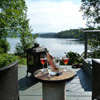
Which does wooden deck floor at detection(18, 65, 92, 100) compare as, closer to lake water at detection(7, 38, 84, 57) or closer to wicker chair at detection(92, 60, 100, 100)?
wicker chair at detection(92, 60, 100, 100)

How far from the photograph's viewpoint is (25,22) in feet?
39.5

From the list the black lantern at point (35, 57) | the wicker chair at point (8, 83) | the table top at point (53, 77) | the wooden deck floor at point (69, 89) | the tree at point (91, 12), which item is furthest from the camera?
the tree at point (91, 12)

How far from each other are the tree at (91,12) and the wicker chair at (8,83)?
1059cm

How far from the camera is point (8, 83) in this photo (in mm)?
1469

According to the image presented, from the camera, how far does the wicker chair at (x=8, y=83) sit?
1.39 meters

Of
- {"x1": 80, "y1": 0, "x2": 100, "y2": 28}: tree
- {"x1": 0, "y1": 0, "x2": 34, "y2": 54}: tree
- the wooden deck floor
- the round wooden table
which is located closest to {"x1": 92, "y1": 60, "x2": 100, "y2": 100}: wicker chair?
the round wooden table

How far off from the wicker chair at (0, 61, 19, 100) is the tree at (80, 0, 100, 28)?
34.8 feet

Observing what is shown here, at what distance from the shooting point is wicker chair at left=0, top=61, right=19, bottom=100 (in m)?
1.39

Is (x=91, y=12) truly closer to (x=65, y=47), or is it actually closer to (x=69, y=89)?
(x=65, y=47)

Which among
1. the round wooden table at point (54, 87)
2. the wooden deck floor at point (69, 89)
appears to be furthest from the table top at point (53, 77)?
the wooden deck floor at point (69, 89)

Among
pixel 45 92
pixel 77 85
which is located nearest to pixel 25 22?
pixel 77 85

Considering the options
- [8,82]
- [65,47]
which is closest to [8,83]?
[8,82]

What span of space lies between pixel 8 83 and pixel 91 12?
1100cm

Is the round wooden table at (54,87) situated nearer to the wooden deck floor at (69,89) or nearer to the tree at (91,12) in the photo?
the wooden deck floor at (69,89)
